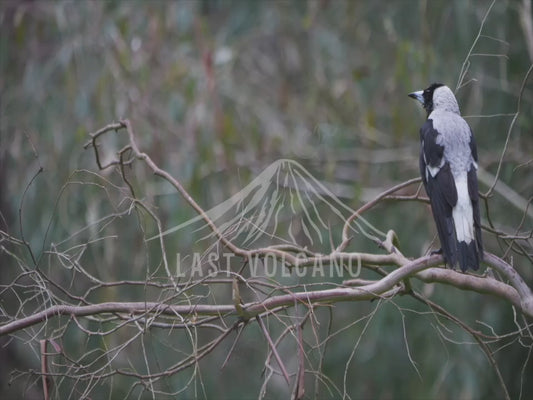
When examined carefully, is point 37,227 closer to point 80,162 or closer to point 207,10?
point 80,162

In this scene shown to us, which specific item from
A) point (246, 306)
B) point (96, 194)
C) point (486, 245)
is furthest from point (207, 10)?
point (246, 306)

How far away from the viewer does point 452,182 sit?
106 inches

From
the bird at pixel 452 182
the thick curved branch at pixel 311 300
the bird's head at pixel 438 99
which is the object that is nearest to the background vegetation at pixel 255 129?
the bird's head at pixel 438 99

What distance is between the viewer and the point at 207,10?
506 centimetres

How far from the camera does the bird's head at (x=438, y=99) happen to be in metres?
3.05

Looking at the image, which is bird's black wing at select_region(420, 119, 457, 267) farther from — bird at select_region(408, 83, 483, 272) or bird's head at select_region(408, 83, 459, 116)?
bird's head at select_region(408, 83, 459, 116)

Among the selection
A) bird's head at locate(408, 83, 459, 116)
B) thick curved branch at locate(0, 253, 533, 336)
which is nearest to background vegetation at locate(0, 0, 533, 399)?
bird's head at locate(408, 83, 459, 116)

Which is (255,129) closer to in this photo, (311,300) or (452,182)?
(452,182)

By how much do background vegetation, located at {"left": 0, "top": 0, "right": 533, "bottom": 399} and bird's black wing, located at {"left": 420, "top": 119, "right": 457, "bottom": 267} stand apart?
1470 millimetres

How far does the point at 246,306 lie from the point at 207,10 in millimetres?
3319

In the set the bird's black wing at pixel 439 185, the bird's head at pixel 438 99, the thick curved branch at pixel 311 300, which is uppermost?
the bird's head at pixel 438 99

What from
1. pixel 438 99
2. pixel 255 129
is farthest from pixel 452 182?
pixel 255 129

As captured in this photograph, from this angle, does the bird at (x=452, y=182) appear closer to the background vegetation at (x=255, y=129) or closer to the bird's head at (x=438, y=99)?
the bird's head at (x=438, y=99)

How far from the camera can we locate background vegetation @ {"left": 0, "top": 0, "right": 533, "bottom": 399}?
455 centimetres
